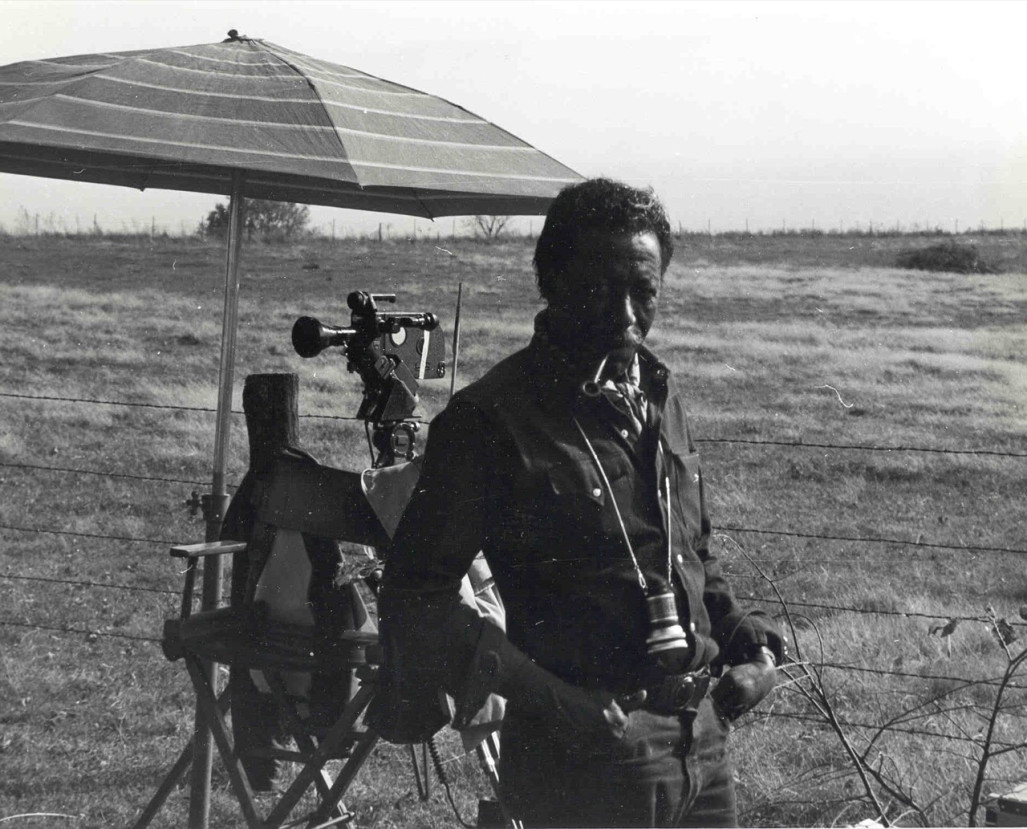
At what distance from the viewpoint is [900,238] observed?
132 feet

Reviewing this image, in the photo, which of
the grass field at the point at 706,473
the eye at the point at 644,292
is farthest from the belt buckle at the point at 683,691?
the grass field at the point at 706,473

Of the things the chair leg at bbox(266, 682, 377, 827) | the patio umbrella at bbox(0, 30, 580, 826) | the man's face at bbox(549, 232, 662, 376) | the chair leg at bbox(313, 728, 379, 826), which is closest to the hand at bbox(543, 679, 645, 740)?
the man's face at bbox(549, 232, 662, 376)

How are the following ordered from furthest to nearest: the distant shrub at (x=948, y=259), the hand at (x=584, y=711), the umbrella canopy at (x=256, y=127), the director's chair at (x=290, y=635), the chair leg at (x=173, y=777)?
the distant shrub at (x=948, y=259) → the chair leg at (x=173, y=777) → the director's chair at (x=290, y=635) → the umbrella canopy at (x=256, y=127) → the hand at (x=584, y=711)

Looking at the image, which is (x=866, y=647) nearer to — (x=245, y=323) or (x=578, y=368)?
(x=578, y=368)

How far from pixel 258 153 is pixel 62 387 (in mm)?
16307

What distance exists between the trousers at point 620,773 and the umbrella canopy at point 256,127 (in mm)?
1568

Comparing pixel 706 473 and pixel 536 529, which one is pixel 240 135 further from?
pixel 706 473

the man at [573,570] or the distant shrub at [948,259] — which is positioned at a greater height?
the distant shrub at [948,259]

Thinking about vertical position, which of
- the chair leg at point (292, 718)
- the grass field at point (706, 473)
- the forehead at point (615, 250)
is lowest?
the grass field at point (706, 473)

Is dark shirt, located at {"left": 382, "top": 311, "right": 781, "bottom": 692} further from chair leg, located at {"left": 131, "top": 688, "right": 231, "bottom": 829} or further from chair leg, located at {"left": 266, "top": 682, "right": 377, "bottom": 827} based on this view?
chair leg, located at {"left": 131, "top": 688, "right": 231, "bottom": 829}

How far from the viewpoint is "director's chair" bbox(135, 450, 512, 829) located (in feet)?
11.7

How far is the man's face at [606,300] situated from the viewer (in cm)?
223

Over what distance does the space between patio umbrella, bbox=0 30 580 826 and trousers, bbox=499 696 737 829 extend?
5.16ft

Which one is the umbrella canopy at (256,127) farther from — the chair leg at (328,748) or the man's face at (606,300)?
the chair leg at (328,748)
